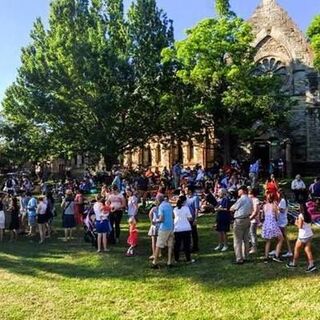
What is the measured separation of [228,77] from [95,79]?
807cm

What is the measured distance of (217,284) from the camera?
41.2 ft

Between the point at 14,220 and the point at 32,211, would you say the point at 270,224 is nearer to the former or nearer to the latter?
the point at 32,211

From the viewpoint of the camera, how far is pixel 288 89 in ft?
131

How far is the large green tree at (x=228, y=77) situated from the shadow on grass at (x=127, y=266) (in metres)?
14.7

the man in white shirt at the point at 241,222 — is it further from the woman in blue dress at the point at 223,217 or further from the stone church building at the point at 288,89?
the stone church building at the point at 288,89

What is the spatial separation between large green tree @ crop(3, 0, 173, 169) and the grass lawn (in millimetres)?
19091

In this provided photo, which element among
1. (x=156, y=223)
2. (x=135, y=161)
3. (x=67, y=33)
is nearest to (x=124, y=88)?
(x=67, y=33)

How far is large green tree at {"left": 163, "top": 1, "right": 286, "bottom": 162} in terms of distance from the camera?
31625 millimetres

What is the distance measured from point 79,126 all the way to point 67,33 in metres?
5.93

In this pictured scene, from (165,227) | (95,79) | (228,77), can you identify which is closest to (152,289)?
(165,227)

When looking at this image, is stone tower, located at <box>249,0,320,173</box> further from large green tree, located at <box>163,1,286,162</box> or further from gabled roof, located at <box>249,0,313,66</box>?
large green tree, located at <box>163,1,286,162</box>

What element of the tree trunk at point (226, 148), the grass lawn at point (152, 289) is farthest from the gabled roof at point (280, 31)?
Answer: the grass lawn at point (152, 289)

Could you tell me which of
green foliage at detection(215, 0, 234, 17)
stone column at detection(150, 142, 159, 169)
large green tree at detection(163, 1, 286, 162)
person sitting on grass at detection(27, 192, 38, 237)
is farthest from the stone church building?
person sitting on grass at detection(27, 192, 38, 237)

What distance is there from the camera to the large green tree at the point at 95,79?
1334 inches
